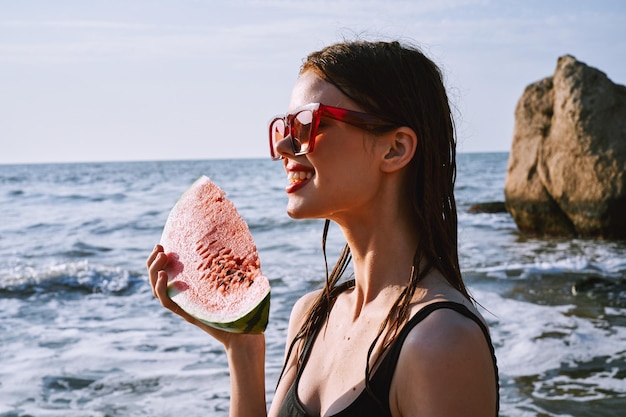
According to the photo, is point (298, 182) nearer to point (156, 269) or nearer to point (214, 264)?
point (156, 269)

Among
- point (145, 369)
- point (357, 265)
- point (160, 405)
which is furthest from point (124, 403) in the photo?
point (357, 265)

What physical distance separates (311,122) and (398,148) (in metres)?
0.27

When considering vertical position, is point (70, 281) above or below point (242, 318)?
below

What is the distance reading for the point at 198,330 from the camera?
31.4 ft

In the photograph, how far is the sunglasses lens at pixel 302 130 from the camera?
2.41 m

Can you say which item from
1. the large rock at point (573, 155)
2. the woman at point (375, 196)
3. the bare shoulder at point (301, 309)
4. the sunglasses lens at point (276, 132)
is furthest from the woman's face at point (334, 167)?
the large rock at point (573, 155)

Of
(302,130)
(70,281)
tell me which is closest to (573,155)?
(70,281)

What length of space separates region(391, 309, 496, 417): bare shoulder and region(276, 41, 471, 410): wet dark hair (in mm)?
177

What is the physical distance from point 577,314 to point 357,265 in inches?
294

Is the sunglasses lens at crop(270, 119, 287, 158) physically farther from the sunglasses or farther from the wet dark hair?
the wet dark hair

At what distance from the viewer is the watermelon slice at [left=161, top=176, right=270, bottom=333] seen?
2.86 meters

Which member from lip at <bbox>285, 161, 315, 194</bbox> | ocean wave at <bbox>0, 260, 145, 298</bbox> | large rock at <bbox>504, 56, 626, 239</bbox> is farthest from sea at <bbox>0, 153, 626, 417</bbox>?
lip at <bbox>285, 161, 315, 194</bbox>

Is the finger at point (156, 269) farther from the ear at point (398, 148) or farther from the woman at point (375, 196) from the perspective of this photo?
the ear at point (398, 148)

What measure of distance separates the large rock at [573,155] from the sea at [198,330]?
1.85 ft
